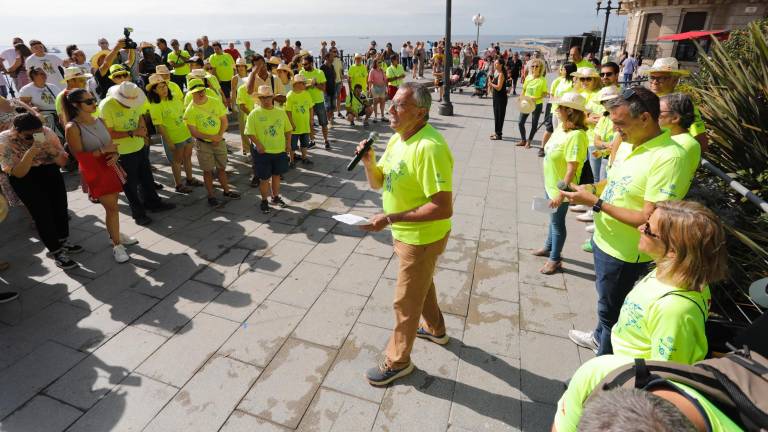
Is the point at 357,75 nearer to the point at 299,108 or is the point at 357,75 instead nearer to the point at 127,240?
the point at 299,108

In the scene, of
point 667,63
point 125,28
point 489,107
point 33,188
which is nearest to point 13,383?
point 33,188

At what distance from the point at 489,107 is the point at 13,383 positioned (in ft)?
41.6

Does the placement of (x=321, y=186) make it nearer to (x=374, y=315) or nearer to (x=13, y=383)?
(x=374, y=315)

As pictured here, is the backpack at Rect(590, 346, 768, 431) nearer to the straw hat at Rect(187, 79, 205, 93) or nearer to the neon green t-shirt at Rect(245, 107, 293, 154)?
the neon green t-shirt at Rect(245, 107, 293, 154)

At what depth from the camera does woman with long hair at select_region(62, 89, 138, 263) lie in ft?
13.9

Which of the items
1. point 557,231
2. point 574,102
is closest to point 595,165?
point 557,231

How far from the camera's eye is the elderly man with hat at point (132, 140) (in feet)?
16.2

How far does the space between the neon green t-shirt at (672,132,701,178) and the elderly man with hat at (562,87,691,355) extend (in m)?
0.05

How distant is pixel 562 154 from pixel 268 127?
3.75 metres

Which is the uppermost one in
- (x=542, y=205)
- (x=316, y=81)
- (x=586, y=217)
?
(x=316, y=81)

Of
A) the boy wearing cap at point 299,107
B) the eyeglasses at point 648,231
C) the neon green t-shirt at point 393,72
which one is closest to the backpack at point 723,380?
the eyeglasses at point 648,231

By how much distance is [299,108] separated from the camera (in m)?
7.23

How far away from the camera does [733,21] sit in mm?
24219

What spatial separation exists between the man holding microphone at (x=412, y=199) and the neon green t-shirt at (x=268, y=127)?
315cm
